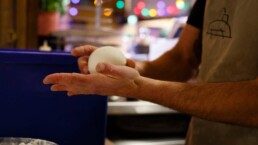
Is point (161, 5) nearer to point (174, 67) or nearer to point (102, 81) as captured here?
point (174, 67)

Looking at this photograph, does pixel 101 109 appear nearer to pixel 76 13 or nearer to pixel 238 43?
pixel 238 43

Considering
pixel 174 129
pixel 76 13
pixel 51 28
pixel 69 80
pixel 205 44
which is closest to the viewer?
pixel 69 80

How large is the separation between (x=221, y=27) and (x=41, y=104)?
1.62 ft

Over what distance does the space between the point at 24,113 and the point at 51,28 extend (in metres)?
1.15

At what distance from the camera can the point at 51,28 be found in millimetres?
1821

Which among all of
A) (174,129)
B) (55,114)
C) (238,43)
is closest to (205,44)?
(238,43)

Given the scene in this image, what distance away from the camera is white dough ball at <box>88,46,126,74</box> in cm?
70

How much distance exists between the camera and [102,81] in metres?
0.62

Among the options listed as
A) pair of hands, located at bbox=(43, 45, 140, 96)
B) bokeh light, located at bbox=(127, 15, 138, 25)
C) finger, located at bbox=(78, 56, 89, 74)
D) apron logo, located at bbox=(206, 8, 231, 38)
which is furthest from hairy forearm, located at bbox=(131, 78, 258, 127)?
bokeh light, located at bbox=(127, 15, 138, 25)

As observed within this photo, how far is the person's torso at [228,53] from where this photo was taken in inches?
32.6

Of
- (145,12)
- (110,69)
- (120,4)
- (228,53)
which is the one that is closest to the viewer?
(110,69)

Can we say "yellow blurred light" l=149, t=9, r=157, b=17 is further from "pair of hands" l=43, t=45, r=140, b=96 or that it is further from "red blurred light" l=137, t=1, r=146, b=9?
"pair of hands" l=43, t=45, r=140, b=96

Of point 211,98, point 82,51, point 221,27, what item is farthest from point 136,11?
point 211,98

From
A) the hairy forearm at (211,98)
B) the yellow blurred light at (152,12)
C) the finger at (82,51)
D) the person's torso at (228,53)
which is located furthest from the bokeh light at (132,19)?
the hairy forearm at (211,98)
